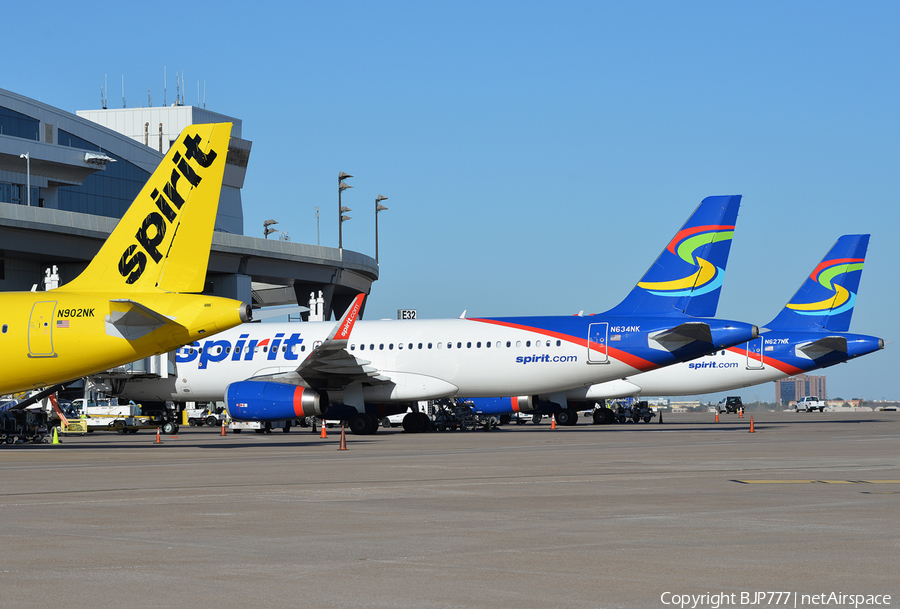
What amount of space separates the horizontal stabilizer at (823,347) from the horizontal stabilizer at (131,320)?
29.0 metres

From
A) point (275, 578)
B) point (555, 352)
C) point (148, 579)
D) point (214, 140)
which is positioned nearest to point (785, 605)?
point (275, 578)

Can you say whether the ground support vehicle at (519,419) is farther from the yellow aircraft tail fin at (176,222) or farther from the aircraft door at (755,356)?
the yellow aircraft tail fin at (176,222)

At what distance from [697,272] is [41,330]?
20.9 metres

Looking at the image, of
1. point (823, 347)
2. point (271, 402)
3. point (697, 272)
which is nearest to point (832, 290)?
point (823, 347)

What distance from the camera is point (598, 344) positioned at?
1362 inches

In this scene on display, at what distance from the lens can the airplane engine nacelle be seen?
31.5m

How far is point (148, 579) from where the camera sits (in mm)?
6945

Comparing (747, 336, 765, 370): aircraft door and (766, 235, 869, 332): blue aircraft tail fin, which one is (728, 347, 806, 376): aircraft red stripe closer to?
(747, 336, 765, 370): aircraft door

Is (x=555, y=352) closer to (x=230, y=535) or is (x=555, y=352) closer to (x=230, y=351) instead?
(x=230, y=351)

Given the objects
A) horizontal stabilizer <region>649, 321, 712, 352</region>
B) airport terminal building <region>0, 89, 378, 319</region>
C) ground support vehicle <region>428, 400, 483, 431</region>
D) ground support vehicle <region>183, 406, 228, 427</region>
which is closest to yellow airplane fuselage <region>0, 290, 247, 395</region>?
horizontal stabilizer <region>649, 321, 712, 352</region>

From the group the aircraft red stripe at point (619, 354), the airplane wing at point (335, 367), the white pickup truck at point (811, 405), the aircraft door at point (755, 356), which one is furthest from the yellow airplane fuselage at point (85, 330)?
the white pickup truck at point (811, 405)

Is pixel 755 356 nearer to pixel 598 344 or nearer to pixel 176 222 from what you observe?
pixel 598 344

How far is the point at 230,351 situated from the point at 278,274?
35420mm

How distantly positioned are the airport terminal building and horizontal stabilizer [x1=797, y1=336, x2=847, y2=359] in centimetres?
3590
